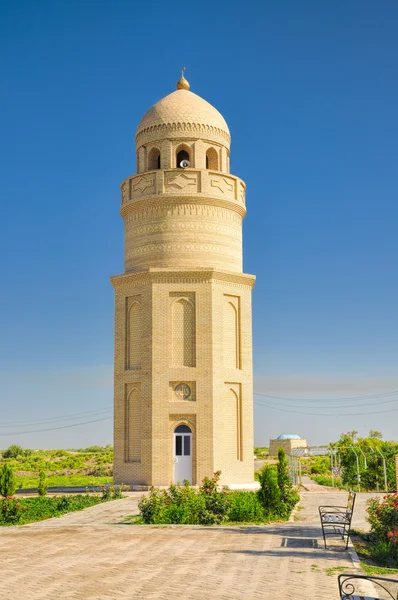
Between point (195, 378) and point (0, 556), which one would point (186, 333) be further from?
point (0, 556)

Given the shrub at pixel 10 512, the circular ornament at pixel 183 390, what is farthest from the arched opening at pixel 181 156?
the shrub at pixel 10 512

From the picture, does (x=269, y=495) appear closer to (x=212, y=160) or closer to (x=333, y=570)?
(x=333, y=570)

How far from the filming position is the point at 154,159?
1111 inches

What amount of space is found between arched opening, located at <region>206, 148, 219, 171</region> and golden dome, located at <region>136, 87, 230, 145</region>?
0.68 meters

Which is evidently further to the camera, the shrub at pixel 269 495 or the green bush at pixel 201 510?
the shrub at pixel 269 495

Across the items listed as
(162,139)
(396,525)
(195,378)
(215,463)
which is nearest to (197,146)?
(162,139)

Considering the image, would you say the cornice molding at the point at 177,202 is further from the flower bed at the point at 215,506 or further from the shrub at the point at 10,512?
the shrub at the point at 10,512

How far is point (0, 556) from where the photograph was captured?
11.0 meters

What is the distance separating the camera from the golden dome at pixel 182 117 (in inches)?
1069

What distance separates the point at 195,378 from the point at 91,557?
1431 cm

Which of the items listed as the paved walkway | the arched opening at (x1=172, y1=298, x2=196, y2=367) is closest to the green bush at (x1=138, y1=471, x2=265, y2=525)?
the paved walkway

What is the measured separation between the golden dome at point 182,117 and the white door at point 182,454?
1139 cm

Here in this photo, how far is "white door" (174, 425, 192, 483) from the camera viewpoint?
24.5 metres

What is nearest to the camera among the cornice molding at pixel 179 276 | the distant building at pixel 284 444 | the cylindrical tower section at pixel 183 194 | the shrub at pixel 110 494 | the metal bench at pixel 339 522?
the metal bench at pixel 339 522
